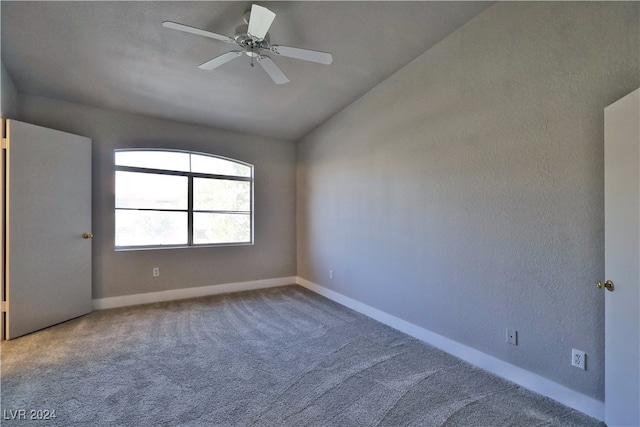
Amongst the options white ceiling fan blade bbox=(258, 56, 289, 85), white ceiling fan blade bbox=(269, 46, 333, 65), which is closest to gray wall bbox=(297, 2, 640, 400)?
white ceiling fan blade bbox=(269, 46, 333, 65)

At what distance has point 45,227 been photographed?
10.4ft

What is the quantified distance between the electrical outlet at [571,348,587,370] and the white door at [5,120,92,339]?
4811mm

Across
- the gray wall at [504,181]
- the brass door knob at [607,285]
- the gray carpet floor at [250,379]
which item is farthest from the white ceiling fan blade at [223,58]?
the brass door knob at [607,285]

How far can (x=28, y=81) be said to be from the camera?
3.17m

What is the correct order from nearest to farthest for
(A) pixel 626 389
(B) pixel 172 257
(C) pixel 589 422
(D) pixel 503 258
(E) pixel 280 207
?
1. (A) pixel 626 389
2. (C) pixel 589 422
3. (D) pixel 503 258
4. (B) pixel 172 257
5. (E) pixel 280 207

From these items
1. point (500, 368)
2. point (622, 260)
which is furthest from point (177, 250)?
point (622, 260)

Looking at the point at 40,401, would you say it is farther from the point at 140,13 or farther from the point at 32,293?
the point at 140,13

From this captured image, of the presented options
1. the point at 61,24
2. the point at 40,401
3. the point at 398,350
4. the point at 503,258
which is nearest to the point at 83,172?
the point at 61,24

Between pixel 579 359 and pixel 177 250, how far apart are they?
4.49 m

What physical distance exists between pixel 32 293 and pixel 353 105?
4.25 m

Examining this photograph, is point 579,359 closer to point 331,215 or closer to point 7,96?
point 331,215

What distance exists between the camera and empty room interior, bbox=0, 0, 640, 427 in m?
1.89

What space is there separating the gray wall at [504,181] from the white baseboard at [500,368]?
0.06m

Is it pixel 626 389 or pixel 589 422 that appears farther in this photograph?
pixel 589 422
